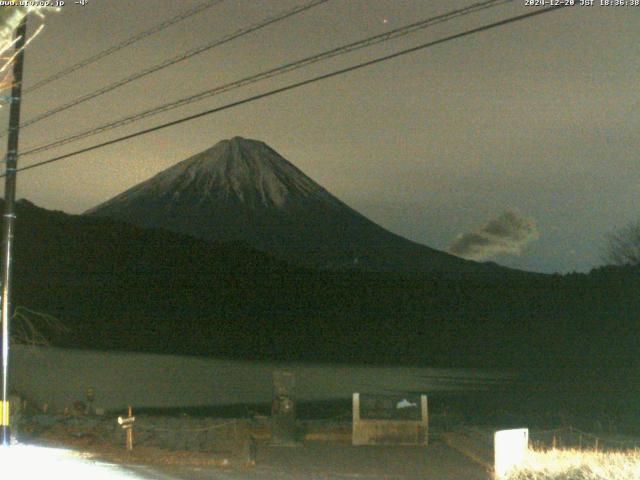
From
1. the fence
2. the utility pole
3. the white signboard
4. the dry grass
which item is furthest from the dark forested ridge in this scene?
the utility pole

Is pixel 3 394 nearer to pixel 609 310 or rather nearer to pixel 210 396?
pixel 210 396

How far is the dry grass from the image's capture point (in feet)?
33.2

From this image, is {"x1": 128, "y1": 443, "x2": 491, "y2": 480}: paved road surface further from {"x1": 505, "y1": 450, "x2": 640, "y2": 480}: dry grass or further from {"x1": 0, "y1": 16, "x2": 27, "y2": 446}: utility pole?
{"x1": 0, "y1": 16, "x2": 27, "y2": 446}: utility pole

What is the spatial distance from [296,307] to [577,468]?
301ft

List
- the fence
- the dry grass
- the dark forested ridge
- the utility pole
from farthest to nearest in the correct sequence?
the dark forested ridge, the fence, the utility pole, the dry grass

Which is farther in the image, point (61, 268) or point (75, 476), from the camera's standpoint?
point (61, 268)

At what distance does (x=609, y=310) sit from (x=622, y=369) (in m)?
20.4

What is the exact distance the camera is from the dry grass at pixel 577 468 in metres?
10.1

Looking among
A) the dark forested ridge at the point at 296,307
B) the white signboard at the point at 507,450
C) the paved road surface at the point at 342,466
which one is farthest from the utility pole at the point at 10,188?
the dark forested ridge at the point at 296,307

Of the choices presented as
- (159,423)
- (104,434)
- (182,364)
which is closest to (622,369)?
(182,364)

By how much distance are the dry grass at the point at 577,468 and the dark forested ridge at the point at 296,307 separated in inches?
1831

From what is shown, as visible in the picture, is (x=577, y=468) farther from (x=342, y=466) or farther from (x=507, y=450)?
(x=342, y=466)

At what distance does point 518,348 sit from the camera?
80.6 meters

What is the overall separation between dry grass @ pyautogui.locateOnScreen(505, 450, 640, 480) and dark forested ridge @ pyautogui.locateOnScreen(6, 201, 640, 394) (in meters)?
46.5
